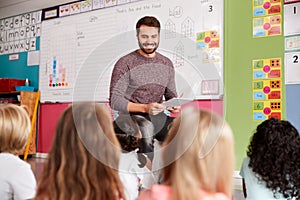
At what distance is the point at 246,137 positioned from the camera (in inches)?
104

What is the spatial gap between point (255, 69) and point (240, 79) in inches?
5.2

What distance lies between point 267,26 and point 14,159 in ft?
6.87

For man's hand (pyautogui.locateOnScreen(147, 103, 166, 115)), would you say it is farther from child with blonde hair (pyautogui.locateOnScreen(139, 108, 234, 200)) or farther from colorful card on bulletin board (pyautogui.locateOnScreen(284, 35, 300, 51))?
colorful card on bulletin board (pyautogui.locateOnScreen(284, 35, 300, 51))

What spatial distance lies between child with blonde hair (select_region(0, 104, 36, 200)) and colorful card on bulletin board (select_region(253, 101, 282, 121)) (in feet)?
6.12

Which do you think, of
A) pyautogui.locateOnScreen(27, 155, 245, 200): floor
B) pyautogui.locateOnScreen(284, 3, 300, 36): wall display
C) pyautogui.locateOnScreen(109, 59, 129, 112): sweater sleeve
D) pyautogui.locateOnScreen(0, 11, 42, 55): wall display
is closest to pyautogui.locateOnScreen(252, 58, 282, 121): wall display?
pyautogui.locateOnScreen(284, 3, 300, 36): wall display

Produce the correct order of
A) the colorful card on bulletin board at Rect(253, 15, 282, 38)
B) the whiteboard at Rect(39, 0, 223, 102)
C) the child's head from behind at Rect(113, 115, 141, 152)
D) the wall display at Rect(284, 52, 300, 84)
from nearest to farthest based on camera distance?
1. the child's head from behind at Rect(113, 115, 141, 152)
2. the wall display at Rect(284, 52, 300, 84)
3. the colorful card on bulletin board at Rect(253, 15, 282, 38)
4. the whiteboard at Rect(39, 0, 223, 102)

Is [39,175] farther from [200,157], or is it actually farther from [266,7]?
Result: [266,7]

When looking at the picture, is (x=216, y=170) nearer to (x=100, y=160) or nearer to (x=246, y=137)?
(x=100, y=160)

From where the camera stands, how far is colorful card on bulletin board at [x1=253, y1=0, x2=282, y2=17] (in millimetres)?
2574

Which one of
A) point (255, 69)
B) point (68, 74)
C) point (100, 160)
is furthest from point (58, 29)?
point (100, 160)

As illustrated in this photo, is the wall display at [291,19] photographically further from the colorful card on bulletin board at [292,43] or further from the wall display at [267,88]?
the wall display at [267,88]

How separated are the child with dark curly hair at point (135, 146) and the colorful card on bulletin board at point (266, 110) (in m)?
1.11

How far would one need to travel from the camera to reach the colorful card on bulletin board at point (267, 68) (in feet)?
8.32

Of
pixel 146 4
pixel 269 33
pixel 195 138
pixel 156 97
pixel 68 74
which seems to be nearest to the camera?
A: pixel 195 138
